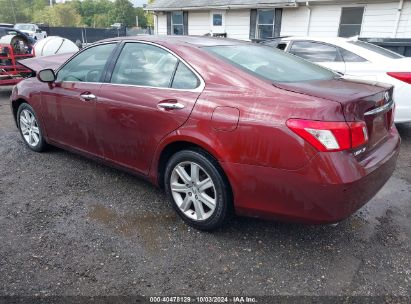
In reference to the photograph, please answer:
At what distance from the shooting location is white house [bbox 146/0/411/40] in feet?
40.8

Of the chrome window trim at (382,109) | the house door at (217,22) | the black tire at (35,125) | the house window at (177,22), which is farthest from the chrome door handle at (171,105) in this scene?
the house window at (177,22)

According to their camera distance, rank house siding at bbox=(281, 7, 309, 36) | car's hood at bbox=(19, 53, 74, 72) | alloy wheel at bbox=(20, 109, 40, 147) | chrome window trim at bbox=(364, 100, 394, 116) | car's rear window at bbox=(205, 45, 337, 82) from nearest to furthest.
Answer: chrome window trim at bbox=(364, 100, 394, 116) < car's rear window at bbox=(205, 45, 337, 82) < alloy wheel at bbox=(20, 109, 40, 147) < car's hood at bbox=(19, 53, 74, 72) < house siding at bbox=(281, 7, 309, 36)

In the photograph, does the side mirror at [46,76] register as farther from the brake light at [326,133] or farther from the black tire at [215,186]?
the brake light at [326,133]

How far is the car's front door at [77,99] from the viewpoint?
3.61 metres

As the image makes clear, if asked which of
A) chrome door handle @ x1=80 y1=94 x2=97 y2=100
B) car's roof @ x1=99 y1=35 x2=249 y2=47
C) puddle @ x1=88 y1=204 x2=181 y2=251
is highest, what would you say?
car's roof @ x1=99 y1=35 x2=249 y2=47

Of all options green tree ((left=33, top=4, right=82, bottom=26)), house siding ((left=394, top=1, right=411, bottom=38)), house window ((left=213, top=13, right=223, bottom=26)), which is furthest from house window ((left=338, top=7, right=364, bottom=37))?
green tree ((left=33, top=4, right=82, bottom=26))

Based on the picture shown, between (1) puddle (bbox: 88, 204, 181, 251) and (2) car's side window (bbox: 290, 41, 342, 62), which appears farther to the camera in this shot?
(2) car's side window (bbox: 290, 41, 342, 62)

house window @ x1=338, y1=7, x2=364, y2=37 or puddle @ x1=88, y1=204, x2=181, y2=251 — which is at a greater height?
house window @ x1=338, y1=7, x2=364, y2=37

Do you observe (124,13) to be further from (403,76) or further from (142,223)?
(142,223)

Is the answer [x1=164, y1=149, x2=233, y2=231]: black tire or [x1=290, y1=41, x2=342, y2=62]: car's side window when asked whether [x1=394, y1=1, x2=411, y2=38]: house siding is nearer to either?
[x1=290, y1=41, x2=342, y2=62]: car's side window

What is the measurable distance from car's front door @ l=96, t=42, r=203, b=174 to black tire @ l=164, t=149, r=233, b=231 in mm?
241

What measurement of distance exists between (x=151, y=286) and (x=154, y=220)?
0.85 meters

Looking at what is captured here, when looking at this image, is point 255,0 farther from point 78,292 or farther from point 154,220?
point 78,292

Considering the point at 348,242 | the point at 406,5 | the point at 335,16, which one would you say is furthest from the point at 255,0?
the point at 348,242
